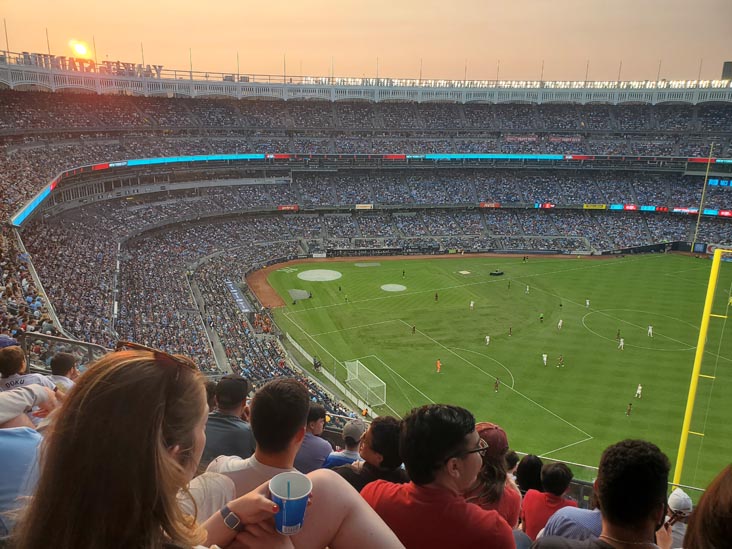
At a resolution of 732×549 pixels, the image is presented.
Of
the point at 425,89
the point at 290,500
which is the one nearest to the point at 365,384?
the point at 290,500

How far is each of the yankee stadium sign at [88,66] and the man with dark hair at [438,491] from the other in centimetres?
5623

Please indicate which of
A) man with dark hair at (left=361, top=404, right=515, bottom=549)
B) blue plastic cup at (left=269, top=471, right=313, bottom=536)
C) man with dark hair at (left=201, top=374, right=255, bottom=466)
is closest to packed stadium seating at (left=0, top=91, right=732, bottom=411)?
man with dark hair at (left=201, top=374, right=255, bottom=466)

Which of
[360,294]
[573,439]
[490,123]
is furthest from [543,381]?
[490,123]

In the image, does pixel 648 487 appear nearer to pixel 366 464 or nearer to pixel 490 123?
pixel 366 464

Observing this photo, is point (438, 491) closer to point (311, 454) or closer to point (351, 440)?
point (351, 440)

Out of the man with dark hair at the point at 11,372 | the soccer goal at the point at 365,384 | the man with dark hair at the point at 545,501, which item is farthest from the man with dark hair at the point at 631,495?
the soccer goal at the point at 365,384

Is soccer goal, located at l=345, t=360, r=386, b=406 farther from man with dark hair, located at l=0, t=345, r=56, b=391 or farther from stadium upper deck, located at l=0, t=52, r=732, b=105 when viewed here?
stadium upper deck, located at l=0, t=52, r=732, b=105

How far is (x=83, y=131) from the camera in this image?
52781 millimetres

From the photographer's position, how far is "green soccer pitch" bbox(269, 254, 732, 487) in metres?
26.5

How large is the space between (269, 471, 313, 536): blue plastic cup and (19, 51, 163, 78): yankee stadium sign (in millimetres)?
56672

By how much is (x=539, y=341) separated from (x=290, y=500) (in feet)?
121

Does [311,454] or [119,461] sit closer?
[119,461]

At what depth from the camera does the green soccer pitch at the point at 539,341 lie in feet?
86.8

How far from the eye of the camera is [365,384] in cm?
2948
